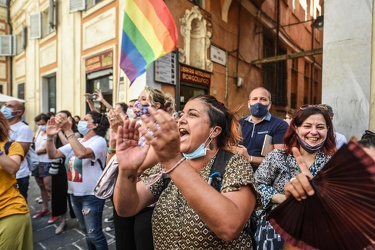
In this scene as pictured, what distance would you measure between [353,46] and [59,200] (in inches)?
204

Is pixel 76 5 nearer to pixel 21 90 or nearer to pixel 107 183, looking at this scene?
pixel 21 90

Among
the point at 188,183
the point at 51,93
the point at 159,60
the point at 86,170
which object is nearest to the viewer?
the point at 188,183

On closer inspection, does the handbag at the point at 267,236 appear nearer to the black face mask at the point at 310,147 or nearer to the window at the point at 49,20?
the black face mask at the point at 310,147

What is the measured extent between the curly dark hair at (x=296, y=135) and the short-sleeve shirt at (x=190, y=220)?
98 cm

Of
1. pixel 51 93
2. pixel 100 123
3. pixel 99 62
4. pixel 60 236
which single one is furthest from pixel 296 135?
pixel 51 93

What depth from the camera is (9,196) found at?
2.21m

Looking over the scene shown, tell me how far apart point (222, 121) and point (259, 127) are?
1.78 metres

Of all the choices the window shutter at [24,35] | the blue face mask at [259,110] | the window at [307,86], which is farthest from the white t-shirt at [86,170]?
the window at [307,86]

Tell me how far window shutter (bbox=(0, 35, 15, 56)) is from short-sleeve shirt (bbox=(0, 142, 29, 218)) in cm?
1561

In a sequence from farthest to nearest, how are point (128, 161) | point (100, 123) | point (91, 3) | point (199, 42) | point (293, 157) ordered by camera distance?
point (91, 3) → point (199, 42) → point (100, 123) → point (293, 157) → point (128, 161)

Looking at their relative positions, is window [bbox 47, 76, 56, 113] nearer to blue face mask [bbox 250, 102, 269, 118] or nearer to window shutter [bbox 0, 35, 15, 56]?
window shutter [bbox 0, 35, 15, 56]

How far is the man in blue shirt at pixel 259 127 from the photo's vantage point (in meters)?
3.14

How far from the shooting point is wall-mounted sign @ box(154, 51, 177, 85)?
22.8 ft

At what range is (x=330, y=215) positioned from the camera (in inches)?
42.6
